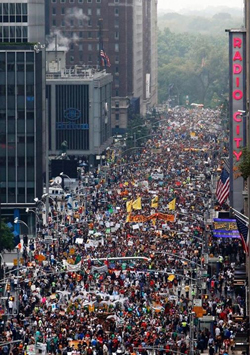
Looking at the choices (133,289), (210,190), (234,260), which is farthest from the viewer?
(210,190)

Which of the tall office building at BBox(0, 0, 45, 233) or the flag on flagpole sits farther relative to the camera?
the tall office building at BBox(0, 0, 45, 233)

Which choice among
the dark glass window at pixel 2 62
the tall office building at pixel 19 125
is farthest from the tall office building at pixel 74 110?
the tall office building at pixel 19 125

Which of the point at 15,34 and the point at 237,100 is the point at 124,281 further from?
the point at 15,34

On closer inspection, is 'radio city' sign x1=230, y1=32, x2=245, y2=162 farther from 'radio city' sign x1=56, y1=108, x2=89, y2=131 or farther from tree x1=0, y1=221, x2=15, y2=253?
'radio city' sign x1=56, y1=108, x2=89, y2=131

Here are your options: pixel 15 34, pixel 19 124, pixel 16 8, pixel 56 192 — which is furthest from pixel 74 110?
pixel 19 124

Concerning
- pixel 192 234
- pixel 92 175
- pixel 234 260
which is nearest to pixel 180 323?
pixel 234 260

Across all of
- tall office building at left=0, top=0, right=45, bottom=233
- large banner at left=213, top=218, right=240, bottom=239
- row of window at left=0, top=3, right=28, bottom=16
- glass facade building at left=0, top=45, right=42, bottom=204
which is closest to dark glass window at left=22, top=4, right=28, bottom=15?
row of window at left=0, top=3, right=28, bottom=16

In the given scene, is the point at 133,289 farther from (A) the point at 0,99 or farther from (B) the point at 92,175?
(B) the point at 92,175
